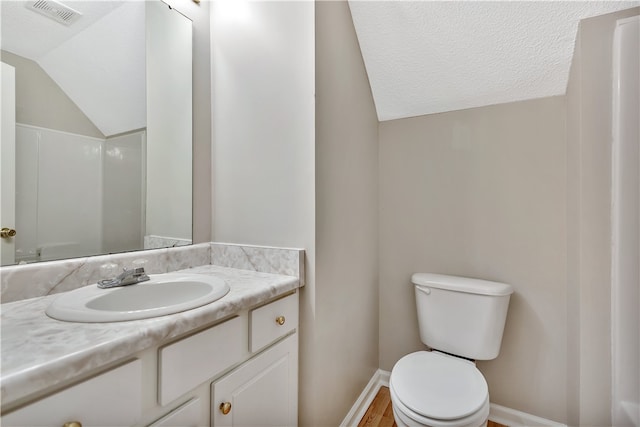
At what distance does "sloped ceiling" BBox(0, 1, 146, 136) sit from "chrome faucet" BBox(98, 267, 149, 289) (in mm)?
552

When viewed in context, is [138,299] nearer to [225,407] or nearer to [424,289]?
[225,407]

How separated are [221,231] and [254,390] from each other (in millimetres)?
739

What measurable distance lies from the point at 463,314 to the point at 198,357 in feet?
4.10

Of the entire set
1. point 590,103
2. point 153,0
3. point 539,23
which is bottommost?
point 590,103

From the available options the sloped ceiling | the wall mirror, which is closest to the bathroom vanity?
the wall mirror

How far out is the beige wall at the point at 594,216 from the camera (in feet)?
3.63

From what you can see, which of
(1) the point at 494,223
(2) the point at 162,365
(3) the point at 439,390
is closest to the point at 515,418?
(3) the point at 439,390

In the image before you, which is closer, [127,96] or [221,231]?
[127,96]

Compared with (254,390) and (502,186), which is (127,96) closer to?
(254,390)

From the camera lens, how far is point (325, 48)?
1.24m

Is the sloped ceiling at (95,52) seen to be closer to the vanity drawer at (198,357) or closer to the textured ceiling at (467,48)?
the vanity drawer at (198,357)

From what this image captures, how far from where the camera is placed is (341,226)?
1383 millimetres

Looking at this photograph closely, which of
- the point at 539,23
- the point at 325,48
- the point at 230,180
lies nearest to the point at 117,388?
the point at 230,180

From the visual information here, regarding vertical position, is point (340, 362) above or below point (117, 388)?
below
